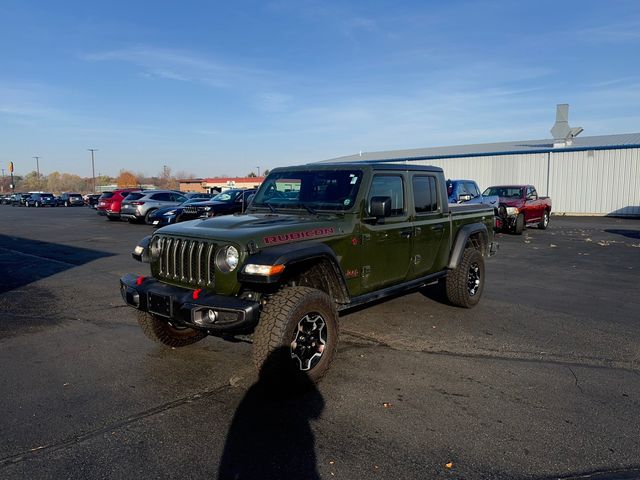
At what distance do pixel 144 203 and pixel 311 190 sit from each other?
1901 centimetres

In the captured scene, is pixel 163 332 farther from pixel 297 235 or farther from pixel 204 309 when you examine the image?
pixel 297 235

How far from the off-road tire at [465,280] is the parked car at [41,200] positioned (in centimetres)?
5043

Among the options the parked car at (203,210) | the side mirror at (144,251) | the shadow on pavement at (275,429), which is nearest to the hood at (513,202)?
the parked car at (203,210)

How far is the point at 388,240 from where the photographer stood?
5.24 m

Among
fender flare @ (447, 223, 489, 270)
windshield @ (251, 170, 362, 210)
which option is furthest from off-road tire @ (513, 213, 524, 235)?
windshield @ (251, 170, 362, 210)

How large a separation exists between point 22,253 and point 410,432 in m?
12.2

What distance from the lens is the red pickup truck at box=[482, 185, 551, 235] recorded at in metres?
17.0

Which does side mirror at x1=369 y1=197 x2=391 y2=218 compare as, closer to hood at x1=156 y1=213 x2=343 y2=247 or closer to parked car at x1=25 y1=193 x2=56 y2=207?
hood at x1=156 y1=213 x2=343 y2=247

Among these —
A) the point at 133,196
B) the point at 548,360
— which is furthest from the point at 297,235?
the point at 133,196

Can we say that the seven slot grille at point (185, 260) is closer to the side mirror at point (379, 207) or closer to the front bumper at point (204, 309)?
the front bumper at point (204, 309)

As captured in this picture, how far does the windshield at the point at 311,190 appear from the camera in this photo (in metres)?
5.12

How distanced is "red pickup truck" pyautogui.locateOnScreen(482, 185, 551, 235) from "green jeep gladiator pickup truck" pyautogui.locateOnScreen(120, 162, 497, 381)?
11.7 m

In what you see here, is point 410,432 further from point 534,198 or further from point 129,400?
point 534,198

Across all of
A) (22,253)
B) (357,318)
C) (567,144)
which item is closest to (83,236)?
(22,253)
